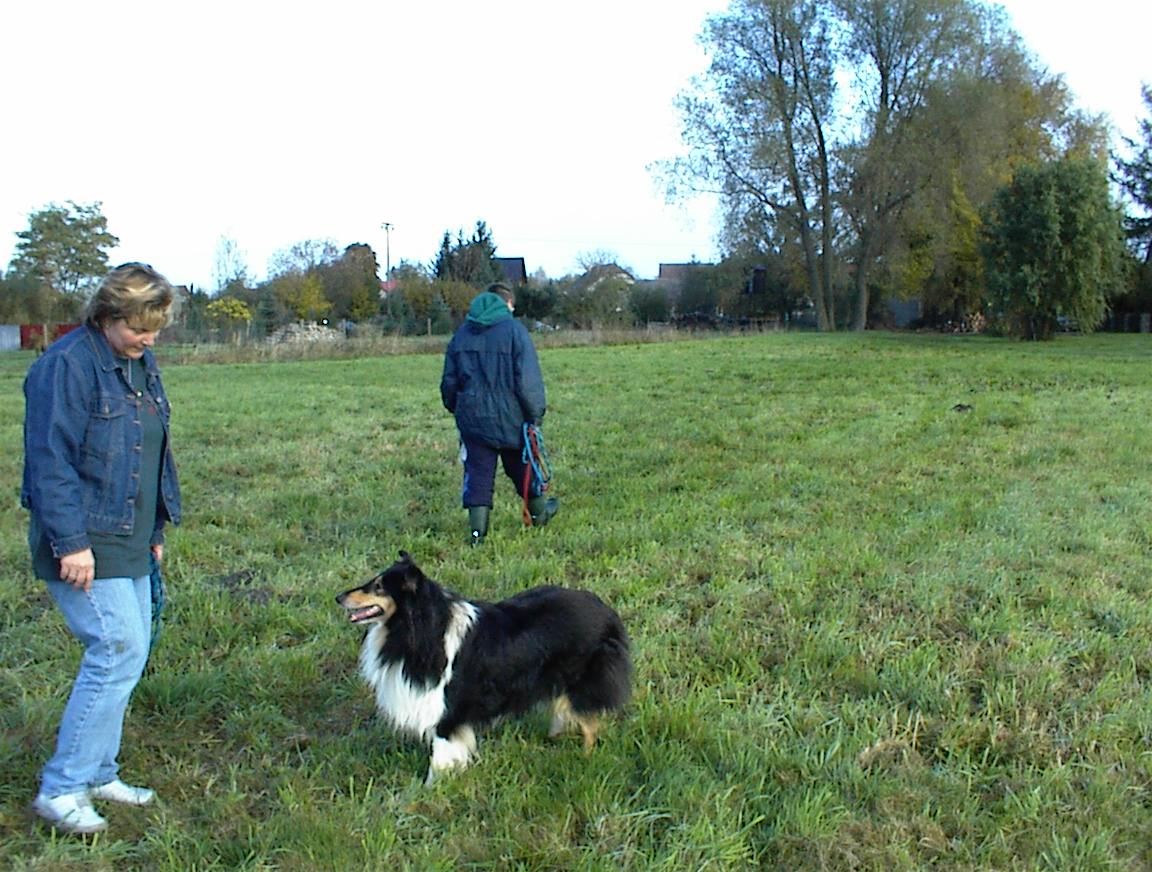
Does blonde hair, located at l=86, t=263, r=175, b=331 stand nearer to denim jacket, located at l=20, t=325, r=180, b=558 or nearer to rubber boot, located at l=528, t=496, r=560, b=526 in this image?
denim jacket, located at l=20, t=325, r=180, b=558

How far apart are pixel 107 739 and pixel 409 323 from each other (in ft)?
122

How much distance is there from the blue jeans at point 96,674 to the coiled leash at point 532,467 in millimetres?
→ 3563

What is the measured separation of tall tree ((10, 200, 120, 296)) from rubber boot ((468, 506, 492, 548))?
152 feet

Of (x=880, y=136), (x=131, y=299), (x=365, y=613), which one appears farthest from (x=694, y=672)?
(x=880, y=136)

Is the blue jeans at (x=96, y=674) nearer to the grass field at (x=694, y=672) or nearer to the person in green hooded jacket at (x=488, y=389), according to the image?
the grass field at (x=694, y=672)

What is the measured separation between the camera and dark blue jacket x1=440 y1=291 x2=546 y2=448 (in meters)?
6.18

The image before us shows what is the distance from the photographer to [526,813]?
9.91 ft

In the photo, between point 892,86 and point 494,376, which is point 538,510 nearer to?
point 494,376

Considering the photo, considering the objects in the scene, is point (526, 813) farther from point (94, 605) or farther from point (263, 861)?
point (94, 605)

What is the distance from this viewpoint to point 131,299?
2768 millimetres

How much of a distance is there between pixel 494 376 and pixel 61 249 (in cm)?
4965

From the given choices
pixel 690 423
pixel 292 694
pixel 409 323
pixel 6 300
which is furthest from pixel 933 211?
pixel 6 300

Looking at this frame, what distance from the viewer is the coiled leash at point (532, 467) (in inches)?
249

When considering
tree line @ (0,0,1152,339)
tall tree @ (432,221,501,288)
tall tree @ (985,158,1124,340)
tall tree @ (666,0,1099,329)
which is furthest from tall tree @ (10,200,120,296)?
tall tree @ (985,158,1124,340)
